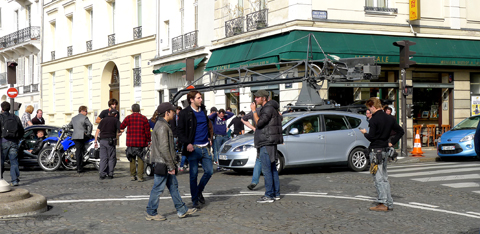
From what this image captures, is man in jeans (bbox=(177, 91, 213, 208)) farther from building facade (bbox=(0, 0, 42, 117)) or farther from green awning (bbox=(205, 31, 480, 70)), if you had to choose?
building facade (bbox=(0, 0, 42, 117))

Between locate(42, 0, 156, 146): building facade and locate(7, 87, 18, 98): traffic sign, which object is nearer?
locate(7, 87, 18, 98): traffic sign

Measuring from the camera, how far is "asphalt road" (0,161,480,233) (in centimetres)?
742

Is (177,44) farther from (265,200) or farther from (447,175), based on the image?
(265,200)

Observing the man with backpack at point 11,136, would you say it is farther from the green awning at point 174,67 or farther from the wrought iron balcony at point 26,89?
the wrought iron balcony at point 26,89

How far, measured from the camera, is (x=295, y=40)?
1920 centimetres

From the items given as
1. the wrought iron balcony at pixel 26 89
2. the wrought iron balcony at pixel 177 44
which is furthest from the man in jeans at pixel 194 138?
the wrought iron balcony at pixel 26 89

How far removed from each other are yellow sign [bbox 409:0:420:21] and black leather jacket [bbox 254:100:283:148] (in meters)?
13.2

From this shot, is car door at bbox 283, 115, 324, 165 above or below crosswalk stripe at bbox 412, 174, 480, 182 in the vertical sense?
above

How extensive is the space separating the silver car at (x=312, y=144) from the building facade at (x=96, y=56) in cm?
1561

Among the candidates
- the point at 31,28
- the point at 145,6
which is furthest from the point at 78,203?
→ the point at 31,28

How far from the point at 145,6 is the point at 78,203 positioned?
820 inches

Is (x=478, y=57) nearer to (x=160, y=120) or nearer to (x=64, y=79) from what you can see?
(x=160, y=120)

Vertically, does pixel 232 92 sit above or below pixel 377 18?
below

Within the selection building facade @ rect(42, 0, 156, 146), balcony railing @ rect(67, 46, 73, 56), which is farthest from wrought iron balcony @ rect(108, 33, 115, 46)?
balcony railing @ rect(67, 46, 73, 56)
